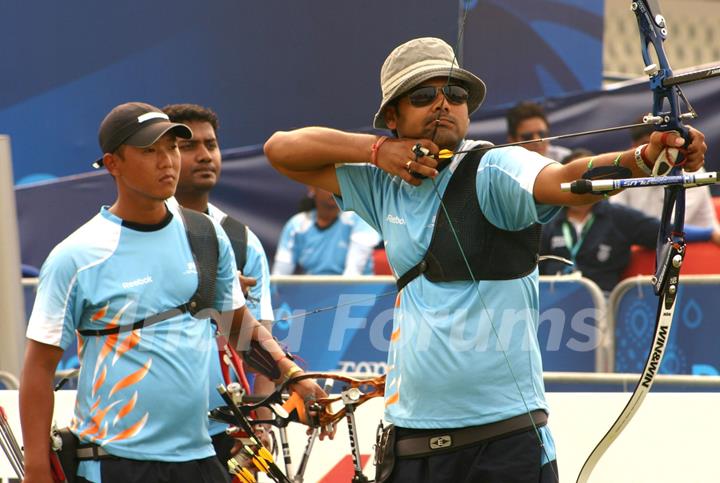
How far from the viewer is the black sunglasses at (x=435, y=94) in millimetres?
2949

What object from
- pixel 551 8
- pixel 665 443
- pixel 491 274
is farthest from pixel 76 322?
pixel 551 8

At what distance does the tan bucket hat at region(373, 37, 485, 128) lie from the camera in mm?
2953

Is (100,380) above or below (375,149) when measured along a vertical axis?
below

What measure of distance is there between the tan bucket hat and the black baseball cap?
735 millimetres

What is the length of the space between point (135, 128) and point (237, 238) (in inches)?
30.3

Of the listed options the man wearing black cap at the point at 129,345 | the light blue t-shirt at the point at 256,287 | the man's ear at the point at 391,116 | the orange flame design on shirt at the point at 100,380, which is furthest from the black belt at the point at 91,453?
the man's ear at the point at 391,116

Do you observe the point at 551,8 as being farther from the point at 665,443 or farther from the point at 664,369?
the point at 665,443

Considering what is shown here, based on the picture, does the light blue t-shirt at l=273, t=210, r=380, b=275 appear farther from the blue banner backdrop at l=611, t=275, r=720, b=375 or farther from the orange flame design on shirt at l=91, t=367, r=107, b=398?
the orange flame design on shirt at l=91, t=367, r=107, b=398

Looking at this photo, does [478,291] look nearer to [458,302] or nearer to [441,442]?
[458,302]

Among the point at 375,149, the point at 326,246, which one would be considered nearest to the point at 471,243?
the point at 375,149

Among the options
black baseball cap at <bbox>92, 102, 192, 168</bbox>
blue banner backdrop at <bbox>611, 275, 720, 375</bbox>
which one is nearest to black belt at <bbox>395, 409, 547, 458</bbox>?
black baseball cap at <bbox>92, 102, 192, 168</bbox>

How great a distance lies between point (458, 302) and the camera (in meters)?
2.87

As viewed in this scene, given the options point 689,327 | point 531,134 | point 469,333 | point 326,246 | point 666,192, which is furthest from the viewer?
point 326,246

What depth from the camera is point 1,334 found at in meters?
5.09
